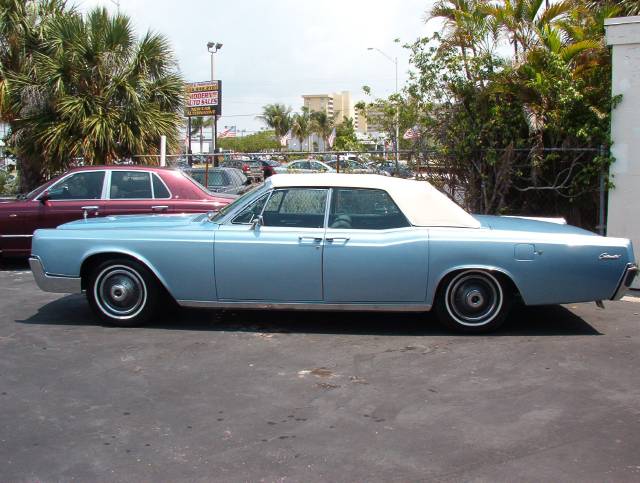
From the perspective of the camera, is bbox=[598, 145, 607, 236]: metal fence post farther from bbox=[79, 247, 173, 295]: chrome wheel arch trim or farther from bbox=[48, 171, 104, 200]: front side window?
bbox=[48, 171, 104, 200]: front side window

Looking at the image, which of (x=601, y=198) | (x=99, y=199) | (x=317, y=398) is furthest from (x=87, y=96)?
(x=317, y=398)

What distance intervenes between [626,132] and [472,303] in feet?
12.4

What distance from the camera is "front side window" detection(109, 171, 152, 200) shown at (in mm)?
10078

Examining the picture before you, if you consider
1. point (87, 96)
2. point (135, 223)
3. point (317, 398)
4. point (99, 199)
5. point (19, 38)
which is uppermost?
point (19, 38)

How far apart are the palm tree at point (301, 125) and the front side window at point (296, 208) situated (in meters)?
79.7

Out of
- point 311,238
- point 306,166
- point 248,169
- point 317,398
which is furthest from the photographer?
point 248,169

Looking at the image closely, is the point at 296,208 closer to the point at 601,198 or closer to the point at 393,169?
the point at 601,198

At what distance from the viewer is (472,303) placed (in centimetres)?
655

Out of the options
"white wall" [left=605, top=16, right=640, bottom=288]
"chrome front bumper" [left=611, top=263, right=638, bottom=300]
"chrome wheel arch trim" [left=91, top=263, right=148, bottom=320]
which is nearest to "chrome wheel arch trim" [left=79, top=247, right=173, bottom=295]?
"chrome wheel arch trim" [left=91, top=263, right=148, bottom=320]

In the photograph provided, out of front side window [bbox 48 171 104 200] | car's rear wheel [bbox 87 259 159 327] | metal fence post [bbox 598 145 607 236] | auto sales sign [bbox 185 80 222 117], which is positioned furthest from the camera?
auto sales sign [bbox 185 80 222 117]

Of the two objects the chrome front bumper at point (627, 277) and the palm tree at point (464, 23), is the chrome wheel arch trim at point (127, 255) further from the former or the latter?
the palm tree at point (464, 23)

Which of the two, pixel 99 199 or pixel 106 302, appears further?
pixel 99 199

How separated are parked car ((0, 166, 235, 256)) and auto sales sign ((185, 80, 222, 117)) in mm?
24741

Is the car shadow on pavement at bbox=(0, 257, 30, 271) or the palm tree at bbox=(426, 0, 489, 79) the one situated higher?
the palm tree at bbox=(426, 0, 489, 79)
